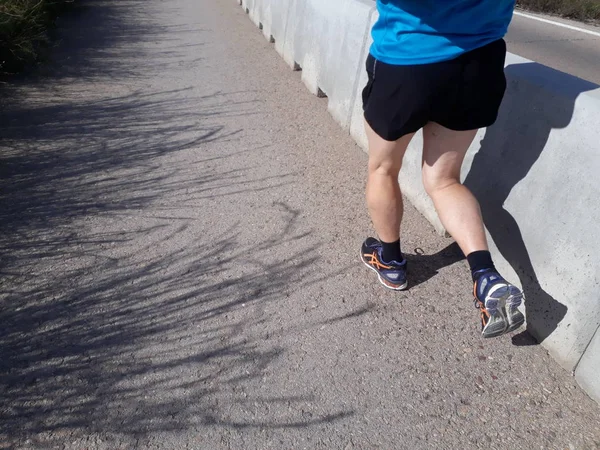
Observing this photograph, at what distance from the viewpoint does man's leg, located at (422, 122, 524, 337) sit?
246 centimetres

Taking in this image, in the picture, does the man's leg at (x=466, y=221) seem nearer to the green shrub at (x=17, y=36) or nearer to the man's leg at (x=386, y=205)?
the man's leg at (x=386, y=205)

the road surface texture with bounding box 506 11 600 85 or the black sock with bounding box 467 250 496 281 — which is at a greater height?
the black sock with bounding box 467 250 496 281

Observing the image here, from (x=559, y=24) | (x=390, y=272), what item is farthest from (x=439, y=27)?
(x=559, y=24)

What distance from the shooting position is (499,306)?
246 cm

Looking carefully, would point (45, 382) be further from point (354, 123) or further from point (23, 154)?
point (354, 123)

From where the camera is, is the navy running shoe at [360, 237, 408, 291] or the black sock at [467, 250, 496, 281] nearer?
the black sock at [467, 250, 496, 281]

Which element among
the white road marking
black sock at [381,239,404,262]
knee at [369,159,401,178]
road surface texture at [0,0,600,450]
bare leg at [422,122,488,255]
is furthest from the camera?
the white road marking

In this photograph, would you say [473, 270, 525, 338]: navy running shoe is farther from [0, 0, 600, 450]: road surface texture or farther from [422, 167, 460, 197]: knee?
[422, 167, 460, 197]: knee

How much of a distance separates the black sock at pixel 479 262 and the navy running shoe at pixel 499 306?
3.2 inches

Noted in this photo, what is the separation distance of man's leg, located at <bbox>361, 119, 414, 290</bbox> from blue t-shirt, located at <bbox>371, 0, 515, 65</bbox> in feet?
1.33

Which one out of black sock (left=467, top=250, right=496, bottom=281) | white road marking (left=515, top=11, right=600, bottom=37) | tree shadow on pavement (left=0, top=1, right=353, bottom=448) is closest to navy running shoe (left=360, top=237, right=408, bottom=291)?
tree shadow on pavement (left=0, top=1, right=353, bottom=448)

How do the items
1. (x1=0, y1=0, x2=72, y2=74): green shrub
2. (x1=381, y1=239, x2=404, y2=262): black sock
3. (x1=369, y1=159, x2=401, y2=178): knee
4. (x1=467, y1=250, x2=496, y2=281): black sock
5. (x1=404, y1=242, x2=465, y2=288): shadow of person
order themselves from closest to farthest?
(x1=467, y1=250, x2=496, y2=281): black sock, (x1=369, y1=159, x2=401, y2=178): knee, (x1=381, y1=239, x2=404, y2=262): black sock, (x1=404, y1=242, x2=465, y2=288): shadow of person, (x1=0, y1=0, x2=72, y2=74): green shrub

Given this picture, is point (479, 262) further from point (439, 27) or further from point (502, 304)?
point (439, 27)

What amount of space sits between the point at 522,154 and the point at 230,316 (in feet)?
5.41
